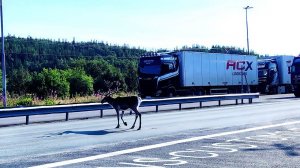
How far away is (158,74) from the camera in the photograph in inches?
1471

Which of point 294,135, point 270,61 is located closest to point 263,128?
point 294,135

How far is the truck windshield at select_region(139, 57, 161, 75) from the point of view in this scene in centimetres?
3725

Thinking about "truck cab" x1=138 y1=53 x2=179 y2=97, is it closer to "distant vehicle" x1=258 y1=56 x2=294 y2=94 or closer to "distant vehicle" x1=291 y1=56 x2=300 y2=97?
"distant vehicle" x1=291 y1=56 x2=300 y2=97

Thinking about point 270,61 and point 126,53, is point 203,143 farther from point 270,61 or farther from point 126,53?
point 126,53

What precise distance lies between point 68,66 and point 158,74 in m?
93.2

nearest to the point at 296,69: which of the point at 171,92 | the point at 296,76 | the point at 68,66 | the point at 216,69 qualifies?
the point at 296,76

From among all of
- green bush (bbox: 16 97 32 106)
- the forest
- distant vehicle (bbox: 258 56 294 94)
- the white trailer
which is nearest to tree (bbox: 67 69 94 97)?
the forest

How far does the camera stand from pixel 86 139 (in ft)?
38.8

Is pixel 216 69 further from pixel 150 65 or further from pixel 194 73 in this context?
pixel 150 65

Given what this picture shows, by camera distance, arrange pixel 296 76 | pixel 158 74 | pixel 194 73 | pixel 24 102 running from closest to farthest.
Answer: pixel 24 102 < pixel 158 74 < pixel 296 76 < pixel 194 73

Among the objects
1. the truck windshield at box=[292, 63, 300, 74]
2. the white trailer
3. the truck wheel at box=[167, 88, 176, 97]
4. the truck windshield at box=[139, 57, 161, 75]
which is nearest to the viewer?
the truck windshield at box=[139, 57, 161, 75]

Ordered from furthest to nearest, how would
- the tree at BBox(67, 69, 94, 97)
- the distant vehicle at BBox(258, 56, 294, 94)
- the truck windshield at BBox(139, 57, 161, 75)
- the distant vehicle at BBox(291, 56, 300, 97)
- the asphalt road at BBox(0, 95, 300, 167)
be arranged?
the tree at BBox(67, 69, 94, 97), the distant vehicle at BBox(258, 56, 294, 94), the distant vehicle at BBox(291, 56, 300, 97), the truck windshield at BBox(139, 57, 161, 75), the asphalt road at BBox(0, 95, 300, 167)

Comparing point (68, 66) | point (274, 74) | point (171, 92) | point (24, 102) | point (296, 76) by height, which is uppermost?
point (68, 66)

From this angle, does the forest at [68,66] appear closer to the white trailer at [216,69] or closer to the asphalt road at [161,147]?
the white trailer at [216,69]
